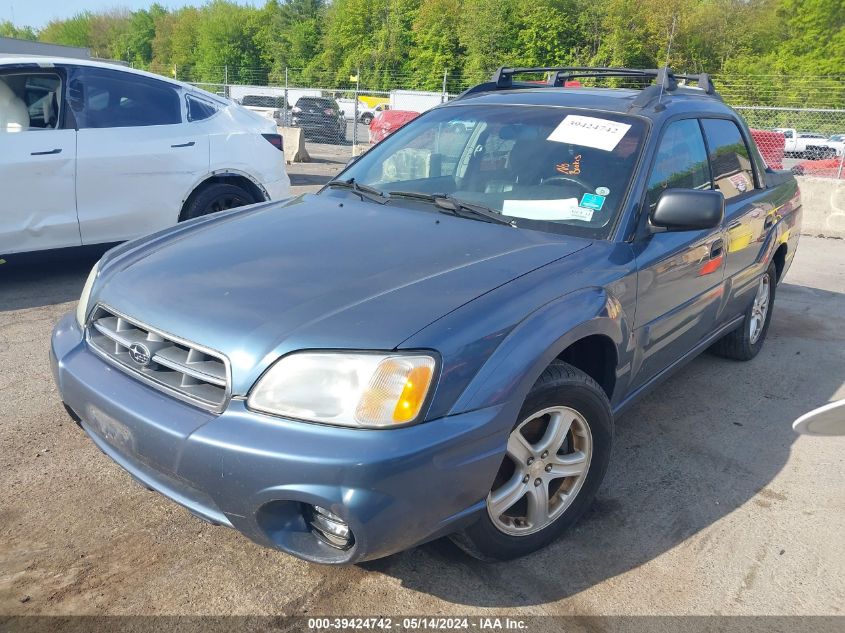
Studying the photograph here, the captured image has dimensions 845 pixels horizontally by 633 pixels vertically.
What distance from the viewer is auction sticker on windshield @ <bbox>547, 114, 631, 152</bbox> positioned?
124 inches

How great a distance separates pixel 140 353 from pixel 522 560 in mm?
1515

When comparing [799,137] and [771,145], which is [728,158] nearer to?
[771,145]

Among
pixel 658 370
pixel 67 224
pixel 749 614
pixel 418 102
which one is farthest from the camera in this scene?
pixel 418 102

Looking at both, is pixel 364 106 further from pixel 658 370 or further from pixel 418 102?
pixel 658 370

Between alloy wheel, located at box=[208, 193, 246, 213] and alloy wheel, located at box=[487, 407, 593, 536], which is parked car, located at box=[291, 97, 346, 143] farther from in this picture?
alloy wheel, located at box=[487, 407, 593, 536]

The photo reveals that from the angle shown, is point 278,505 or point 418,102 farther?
point 418,102

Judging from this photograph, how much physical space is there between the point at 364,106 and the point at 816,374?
106 feet

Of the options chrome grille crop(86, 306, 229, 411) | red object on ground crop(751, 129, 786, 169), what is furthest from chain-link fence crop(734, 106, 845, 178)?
chrome grille crop(86, 306, 229, 411)

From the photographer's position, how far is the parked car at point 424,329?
6.53 ft

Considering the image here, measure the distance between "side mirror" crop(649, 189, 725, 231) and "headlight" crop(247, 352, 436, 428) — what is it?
1361mm

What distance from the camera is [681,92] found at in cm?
387

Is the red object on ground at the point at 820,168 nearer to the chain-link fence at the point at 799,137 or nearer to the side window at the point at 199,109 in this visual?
the chain-link fence at the point at 799,137

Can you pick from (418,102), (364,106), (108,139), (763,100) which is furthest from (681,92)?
(364,106)

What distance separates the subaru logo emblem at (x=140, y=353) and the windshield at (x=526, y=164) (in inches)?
57.8
